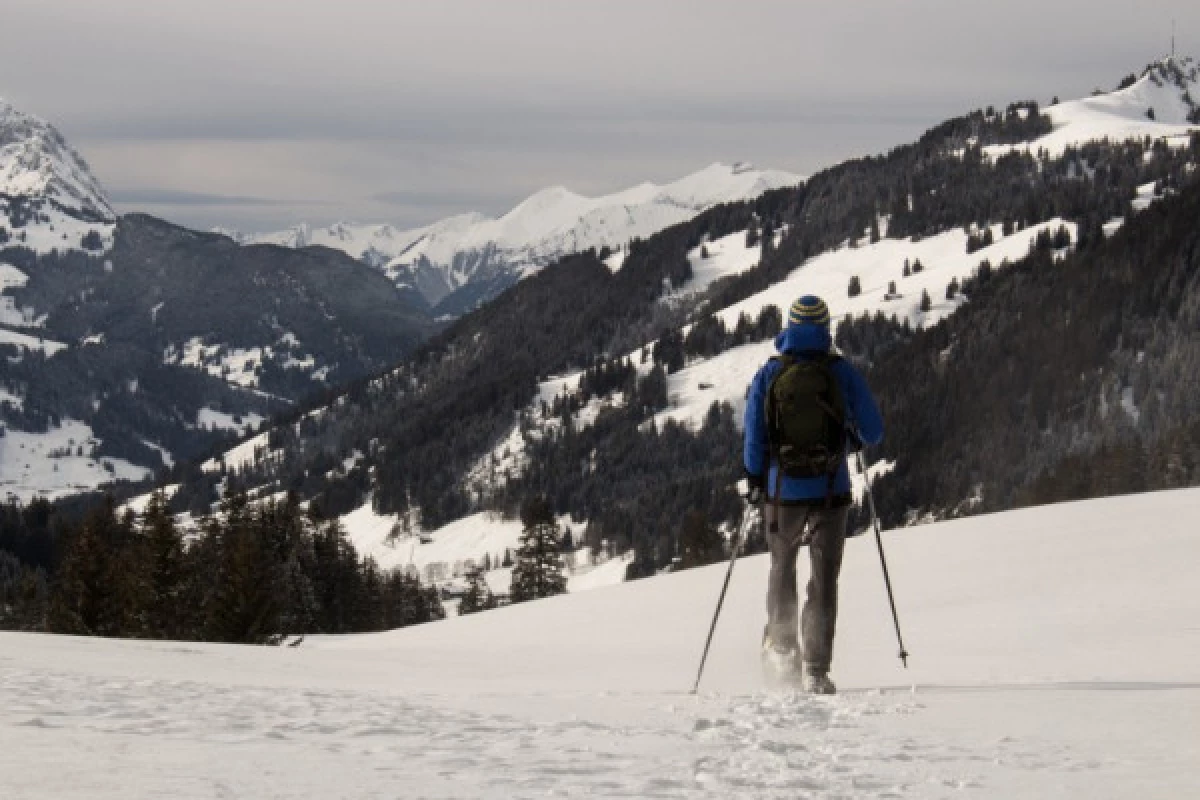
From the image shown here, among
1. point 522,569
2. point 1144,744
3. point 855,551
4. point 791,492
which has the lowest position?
point 522,569

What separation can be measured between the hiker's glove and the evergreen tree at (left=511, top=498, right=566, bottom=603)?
64.5m

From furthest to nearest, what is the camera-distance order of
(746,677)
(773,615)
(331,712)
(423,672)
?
(423,672) → (746,677) → (773,615) → (331,712)

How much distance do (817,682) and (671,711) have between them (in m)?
1.66

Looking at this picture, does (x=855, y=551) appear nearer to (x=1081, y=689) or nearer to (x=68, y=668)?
(x=1081, y=689)

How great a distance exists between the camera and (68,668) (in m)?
11.3

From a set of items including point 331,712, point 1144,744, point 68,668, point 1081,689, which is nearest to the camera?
point 1144,744

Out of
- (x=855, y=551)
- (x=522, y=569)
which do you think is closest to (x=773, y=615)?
Answer: (x=855, y=551)

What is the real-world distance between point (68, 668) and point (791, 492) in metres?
7.28

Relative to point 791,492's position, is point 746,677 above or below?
below

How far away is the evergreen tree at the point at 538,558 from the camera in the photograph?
75.0 metres

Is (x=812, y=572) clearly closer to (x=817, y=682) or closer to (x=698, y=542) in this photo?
(x=817, y=682)

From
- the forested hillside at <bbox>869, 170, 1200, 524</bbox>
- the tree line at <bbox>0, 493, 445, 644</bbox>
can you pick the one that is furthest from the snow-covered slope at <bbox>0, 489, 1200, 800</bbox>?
the forested hillside at <bbox>869, 170, 1200, 524</bbox>

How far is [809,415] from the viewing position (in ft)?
33.1

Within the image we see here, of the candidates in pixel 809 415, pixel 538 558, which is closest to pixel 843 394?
pixel 809 415
